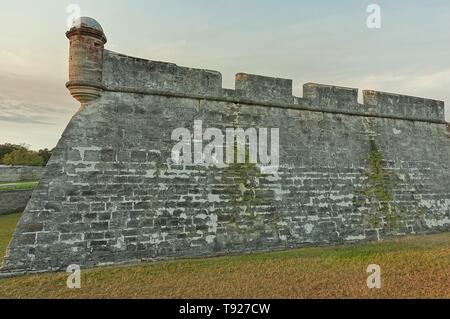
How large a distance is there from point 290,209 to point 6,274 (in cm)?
588

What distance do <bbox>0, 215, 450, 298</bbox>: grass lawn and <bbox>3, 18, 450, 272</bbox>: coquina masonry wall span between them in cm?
59

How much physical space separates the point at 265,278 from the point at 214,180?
8.69 feet

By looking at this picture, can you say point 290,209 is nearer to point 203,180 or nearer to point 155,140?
point 203,180

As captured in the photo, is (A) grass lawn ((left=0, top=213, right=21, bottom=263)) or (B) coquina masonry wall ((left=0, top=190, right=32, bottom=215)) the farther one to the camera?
(B) coquina masonry wall ((left=0, top=190, right=32, bottom=215))

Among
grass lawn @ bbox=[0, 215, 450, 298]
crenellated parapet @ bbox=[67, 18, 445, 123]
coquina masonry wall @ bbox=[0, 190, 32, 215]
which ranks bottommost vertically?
grass lawn @ bbox=[0, 215, 450, 298]

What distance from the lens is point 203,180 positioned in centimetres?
718

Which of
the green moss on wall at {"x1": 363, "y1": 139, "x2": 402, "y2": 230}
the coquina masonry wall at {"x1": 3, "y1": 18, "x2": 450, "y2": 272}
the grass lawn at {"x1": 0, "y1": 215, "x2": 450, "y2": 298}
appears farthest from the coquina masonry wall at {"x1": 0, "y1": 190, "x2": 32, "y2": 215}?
the green moss on wall at {"x1": 363, "y1": 139, "x2": 402, "y2": 230}

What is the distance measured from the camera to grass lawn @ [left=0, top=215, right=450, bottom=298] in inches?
184

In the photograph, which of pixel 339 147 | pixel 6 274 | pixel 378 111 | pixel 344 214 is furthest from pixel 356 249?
pixel 6 274

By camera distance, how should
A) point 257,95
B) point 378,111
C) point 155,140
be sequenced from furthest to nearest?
point 378,111, point 257,95, point 155,140

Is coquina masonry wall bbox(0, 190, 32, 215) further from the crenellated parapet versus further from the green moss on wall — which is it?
the green moss on wall

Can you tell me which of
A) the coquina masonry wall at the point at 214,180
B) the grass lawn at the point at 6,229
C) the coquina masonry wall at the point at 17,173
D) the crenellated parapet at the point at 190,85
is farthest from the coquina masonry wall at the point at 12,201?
the crenellated parapet at the point at 190,85

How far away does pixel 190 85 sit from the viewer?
Answer: 7.56m

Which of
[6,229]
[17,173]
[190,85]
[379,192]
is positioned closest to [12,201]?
[6,229]
